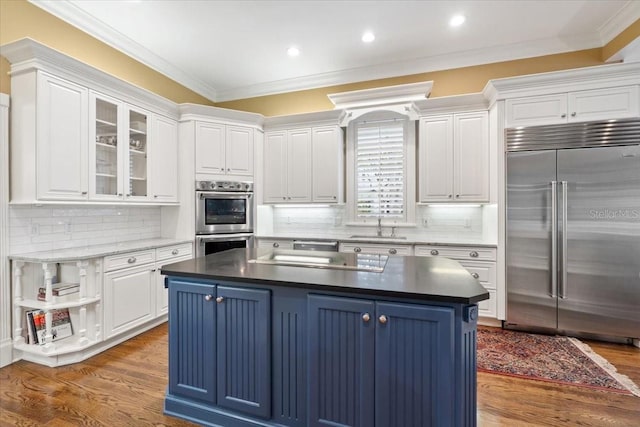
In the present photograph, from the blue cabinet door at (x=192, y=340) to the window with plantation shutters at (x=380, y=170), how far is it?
2.96 metres

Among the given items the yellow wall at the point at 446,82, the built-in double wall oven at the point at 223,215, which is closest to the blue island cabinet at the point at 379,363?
the built-in double wall oven at the point at 223,215

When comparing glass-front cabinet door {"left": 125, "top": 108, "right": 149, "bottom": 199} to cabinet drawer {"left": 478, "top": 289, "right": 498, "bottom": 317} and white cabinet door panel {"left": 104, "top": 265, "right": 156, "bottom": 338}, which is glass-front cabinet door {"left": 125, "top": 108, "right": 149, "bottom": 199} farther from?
cabinet drawer {"left": 478, "top": 289, "right": 498, "bottom": 317}

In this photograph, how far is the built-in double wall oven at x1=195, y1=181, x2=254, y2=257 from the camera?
4094 millimetres

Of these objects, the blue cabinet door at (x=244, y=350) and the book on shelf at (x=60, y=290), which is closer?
the blue cabinet door at (x=244, y=350)

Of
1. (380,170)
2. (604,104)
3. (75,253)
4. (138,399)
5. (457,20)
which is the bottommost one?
(138,399)

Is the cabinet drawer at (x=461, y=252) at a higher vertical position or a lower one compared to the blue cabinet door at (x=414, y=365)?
higher

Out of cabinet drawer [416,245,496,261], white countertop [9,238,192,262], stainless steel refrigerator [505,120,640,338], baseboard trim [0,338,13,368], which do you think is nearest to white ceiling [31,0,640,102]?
stainless steel refrigerator [505,120,640,338]

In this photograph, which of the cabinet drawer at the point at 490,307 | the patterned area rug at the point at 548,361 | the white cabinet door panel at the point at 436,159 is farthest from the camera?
the white cabinet door panel at the point at 436,159

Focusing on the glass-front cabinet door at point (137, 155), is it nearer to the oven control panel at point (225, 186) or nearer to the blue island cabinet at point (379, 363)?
the oven control panel at point (225, 186)

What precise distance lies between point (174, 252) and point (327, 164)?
2.31 meters

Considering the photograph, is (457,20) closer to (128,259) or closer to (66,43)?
(66,43)

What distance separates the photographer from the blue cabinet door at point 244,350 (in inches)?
68.9

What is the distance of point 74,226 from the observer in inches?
125

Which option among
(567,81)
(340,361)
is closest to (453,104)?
(567,81)
